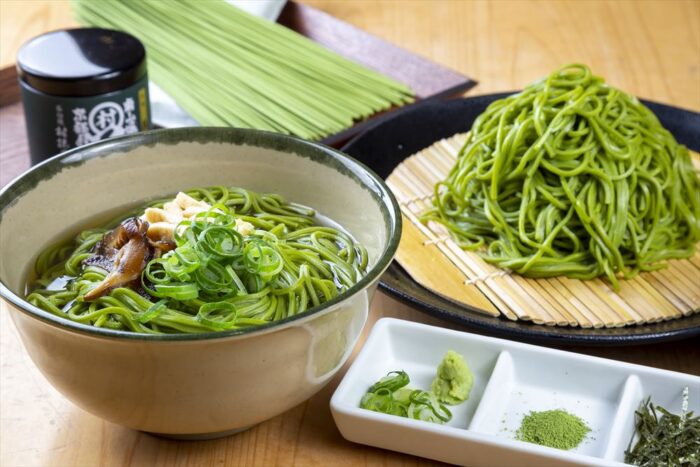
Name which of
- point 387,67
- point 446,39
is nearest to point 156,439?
point 387,67

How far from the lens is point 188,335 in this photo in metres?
1.10

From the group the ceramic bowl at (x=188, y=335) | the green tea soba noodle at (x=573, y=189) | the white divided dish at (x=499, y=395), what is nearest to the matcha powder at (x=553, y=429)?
the white divided dish at (x=499, y=395)

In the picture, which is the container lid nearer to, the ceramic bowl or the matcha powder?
the ceramic bowl

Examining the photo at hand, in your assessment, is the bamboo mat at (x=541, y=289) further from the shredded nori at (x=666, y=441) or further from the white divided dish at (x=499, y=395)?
the shredded nori at (x=666, y=441)

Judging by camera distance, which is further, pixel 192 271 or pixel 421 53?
pixel 421 53

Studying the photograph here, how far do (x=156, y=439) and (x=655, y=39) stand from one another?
2.25 meters

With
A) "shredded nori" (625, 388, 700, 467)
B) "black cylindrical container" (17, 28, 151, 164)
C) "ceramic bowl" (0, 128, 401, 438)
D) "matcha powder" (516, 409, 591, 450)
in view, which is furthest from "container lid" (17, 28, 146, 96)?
"shredded nori" (625, 388, 700, 467)

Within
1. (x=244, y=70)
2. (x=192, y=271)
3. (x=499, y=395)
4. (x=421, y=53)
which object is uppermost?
(x=192, y=271)

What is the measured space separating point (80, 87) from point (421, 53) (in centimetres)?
126

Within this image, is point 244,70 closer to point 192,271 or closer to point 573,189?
point 573,189

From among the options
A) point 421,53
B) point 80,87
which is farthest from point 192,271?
point 421,53

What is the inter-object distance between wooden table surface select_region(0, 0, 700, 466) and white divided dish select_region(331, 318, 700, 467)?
8 cm

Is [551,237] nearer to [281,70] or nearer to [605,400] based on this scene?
[605,400]

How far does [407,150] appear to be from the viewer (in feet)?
6.93
